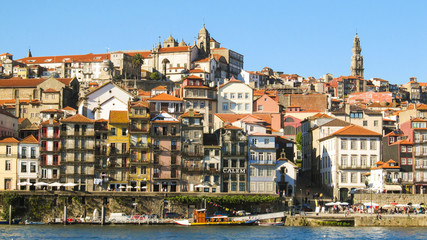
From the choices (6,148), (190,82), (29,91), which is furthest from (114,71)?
(6,148)

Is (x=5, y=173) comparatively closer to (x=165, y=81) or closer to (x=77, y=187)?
(x=77, y=187)

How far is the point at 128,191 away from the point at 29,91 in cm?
6166

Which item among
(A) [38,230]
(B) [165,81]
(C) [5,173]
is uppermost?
(B) [165,81]

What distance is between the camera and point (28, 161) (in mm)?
93688

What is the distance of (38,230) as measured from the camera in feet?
256

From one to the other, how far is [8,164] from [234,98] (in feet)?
135

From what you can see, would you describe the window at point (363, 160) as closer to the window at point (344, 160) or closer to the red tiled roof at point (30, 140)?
the window at point (344, 160)

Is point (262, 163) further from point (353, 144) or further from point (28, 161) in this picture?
point (28, 161)

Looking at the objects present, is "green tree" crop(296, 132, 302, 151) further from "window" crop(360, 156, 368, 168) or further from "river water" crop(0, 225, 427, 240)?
"river water" crop(0, 225, 427, 240)

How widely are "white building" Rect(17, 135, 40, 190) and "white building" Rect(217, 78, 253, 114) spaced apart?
34.9 m

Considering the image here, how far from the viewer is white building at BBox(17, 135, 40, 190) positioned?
9312 centimetres

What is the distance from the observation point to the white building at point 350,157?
325ft

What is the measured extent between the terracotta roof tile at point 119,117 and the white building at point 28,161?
32.6 feet

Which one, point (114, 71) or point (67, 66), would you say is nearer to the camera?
point (114, 71)
